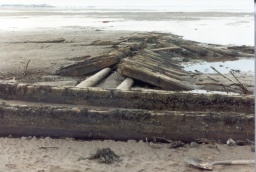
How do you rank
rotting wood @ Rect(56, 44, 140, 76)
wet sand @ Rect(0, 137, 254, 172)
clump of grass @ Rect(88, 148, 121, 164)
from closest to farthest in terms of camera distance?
wet sand @ Rect(0, 137, 254, 172) → clump of grass @ Rect(88, 148, 121, 164) → rotting wood @ Rect(56, 44, 140, 76)

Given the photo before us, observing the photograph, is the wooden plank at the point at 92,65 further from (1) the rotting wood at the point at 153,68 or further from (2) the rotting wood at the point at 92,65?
(1) the rotting wood at the point at 153,68

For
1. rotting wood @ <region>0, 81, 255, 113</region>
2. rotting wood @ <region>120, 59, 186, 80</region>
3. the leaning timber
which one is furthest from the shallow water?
the leaning timber

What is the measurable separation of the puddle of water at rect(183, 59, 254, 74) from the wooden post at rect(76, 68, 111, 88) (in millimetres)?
3790

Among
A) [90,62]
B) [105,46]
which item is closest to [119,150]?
[90,62]

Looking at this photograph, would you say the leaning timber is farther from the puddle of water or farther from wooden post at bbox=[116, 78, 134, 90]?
the puddle of water

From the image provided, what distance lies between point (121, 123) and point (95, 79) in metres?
2.94

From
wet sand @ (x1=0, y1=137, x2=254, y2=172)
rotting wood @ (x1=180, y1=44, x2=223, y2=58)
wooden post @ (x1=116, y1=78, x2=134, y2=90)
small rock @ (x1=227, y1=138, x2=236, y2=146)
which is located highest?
wooden post @ (x1=116, y1=78, x2=134, y2=90)

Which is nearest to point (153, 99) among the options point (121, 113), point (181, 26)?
point (121, 113)

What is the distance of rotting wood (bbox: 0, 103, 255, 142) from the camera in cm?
553

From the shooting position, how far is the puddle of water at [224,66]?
12070mm

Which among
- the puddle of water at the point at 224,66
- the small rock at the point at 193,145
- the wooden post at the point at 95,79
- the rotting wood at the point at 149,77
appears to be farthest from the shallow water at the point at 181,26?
the small rock at the point at 193,145

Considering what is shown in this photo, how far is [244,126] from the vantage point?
5.52 meters

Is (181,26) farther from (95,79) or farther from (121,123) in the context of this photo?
(121,123)

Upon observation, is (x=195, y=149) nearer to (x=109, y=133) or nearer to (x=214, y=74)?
(x=109, y=133)
